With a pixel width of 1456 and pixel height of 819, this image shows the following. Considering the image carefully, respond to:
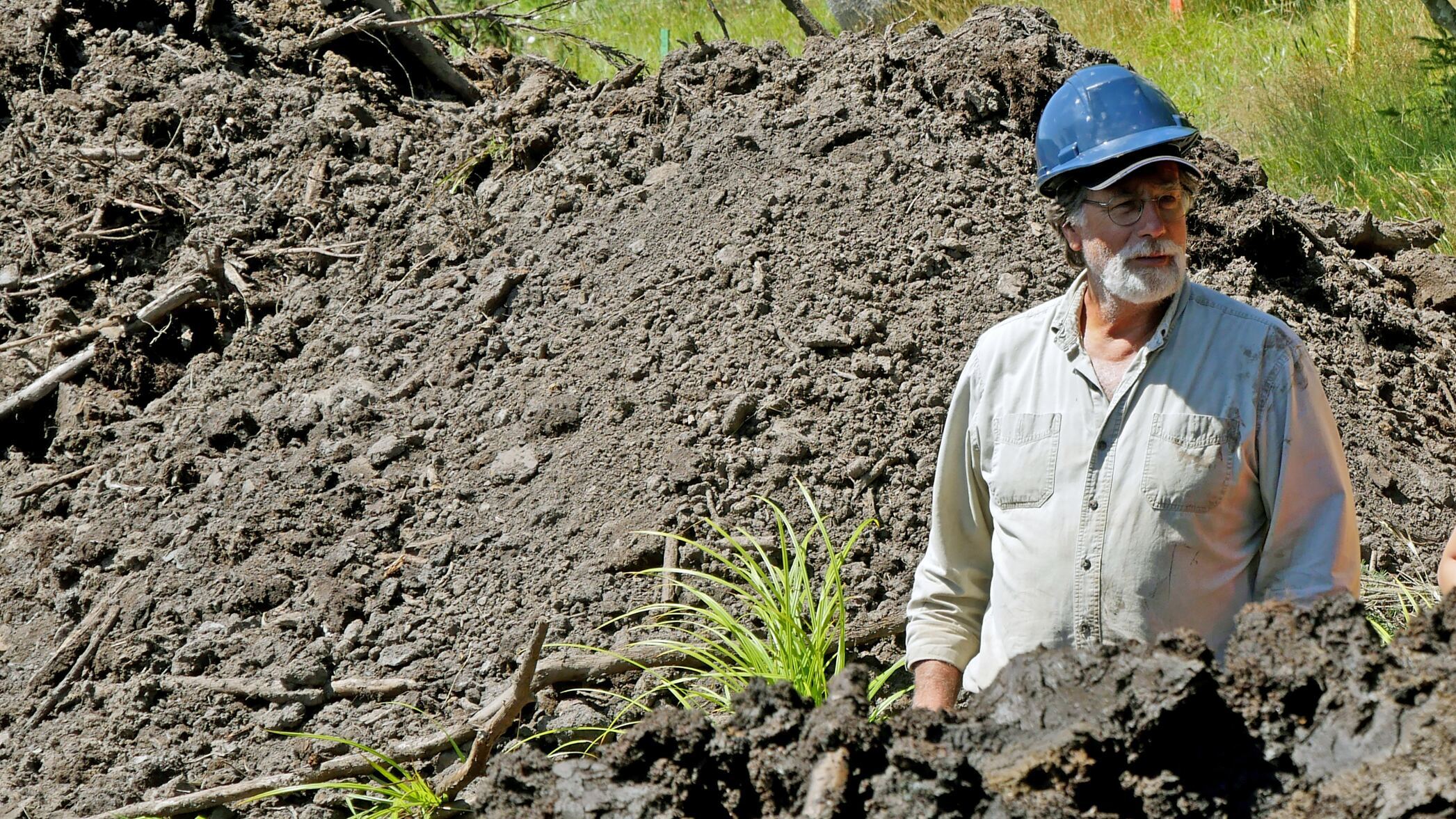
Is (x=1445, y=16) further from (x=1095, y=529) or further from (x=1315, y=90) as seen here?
(x=1095, y=529)

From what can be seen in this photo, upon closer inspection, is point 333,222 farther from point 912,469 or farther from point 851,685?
point 851,685

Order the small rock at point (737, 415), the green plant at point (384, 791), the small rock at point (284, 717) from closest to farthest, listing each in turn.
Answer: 1. the green plant at point (384, 791)
2. the small rock at point (284, 717)
3. the small rock at point (737, 415)

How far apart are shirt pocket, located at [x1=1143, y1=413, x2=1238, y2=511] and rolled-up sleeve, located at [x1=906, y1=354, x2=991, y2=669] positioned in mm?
428

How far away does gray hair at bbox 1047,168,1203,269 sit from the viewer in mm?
2666

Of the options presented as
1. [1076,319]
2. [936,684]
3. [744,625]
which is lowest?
[744,625]

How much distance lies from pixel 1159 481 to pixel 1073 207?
69cm

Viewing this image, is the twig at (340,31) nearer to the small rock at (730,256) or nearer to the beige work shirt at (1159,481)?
the small rock at (730,256)

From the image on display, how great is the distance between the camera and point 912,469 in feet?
13.3

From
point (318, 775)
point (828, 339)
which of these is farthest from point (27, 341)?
point (828, 339)

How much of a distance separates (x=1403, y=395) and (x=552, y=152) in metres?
3.84

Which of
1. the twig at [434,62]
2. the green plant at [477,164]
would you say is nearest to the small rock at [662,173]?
the green plant at [477,164]

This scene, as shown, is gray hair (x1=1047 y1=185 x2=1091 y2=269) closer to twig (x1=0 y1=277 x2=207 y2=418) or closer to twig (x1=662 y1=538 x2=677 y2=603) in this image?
twig (x1=662 y1=538 x2=677 y2=603)

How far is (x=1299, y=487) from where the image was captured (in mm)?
2318

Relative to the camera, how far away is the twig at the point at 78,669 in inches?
160
